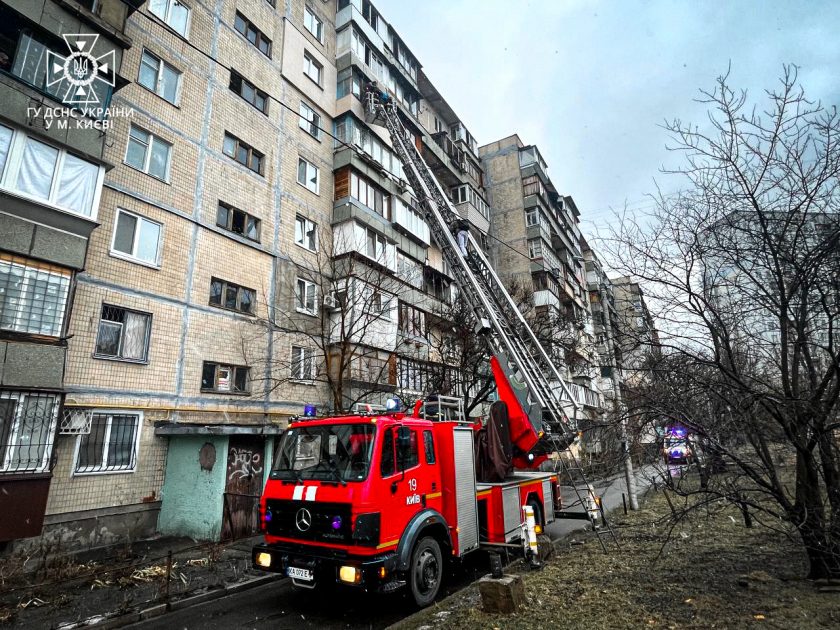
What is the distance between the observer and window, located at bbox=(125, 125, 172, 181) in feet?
39.9

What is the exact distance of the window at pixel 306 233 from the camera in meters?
17.3

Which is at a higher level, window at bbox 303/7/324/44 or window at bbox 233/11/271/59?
window at bbox 303/7/324/44

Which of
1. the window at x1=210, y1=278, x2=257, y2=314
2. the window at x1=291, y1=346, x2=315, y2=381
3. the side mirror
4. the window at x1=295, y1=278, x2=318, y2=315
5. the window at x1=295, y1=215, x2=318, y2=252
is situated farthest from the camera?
the window at x1=295, y1=215, x2=318, y2=252

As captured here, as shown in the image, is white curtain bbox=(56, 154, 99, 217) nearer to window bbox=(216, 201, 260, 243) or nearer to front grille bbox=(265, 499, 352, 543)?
window bbox=(216, 201, 260, 243)

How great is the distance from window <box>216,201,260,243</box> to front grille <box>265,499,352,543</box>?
10647 mm

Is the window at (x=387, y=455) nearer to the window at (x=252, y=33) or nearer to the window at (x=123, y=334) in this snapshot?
the window at (x=123, y=334)

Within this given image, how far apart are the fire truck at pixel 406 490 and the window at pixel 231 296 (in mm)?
8025

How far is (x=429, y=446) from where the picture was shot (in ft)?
24.6

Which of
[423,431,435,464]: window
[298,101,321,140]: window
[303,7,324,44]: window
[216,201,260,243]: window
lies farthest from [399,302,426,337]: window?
[303,7,324,44]: window

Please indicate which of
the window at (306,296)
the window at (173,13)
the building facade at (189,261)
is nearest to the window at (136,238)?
the building facade at (189,261)

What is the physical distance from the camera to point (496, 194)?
34625 millimetres

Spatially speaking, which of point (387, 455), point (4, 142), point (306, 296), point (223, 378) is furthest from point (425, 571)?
point (306, 296)

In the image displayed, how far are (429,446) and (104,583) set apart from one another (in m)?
6.13

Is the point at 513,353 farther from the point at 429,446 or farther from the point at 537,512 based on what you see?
the point at 429,446
